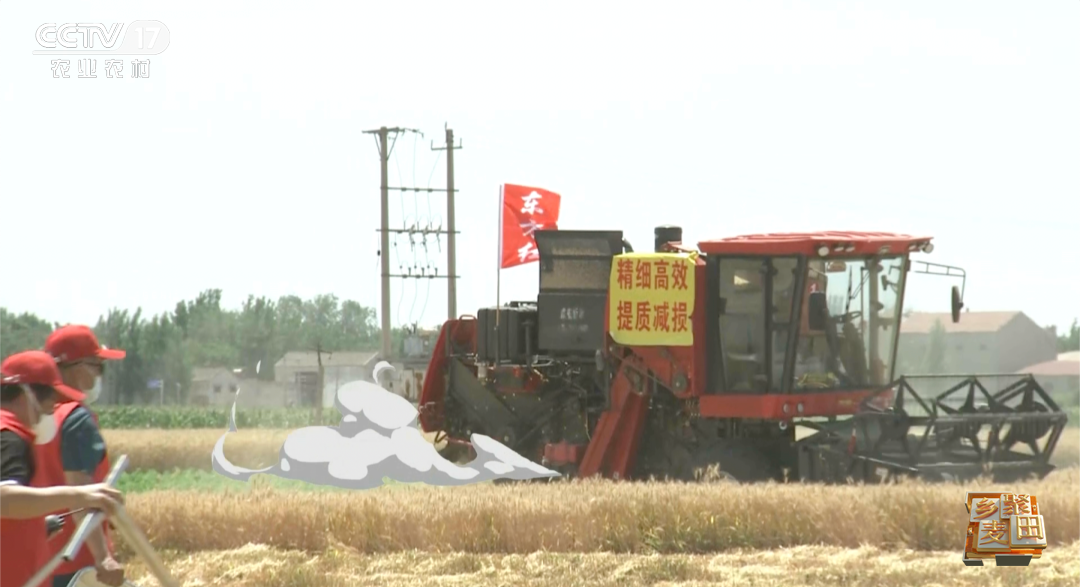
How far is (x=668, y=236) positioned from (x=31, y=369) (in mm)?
11321

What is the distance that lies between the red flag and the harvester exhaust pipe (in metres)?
3.50

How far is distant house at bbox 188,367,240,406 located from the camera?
1204 inches

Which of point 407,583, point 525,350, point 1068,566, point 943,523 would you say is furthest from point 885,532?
point 525,350

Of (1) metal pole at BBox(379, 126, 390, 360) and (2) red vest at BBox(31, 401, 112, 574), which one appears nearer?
(2) red vest at BBox(31, 401, 112, 574)

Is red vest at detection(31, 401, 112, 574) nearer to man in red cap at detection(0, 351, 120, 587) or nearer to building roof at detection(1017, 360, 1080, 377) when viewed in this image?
man in red cap at detection(0, 351, 120, 587)

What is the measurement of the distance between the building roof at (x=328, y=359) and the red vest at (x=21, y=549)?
2538cm

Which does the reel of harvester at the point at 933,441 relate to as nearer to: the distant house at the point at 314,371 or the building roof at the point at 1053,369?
the distant house at the point at 314,371

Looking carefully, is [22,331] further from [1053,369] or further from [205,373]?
[1053,369]

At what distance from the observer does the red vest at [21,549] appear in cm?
453

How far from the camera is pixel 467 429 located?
658 inches

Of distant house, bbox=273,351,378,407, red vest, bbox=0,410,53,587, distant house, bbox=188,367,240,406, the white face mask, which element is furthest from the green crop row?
red vest, bbox=0,410,53,587

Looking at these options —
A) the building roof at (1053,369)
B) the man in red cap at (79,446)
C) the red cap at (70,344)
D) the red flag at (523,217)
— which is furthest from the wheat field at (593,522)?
the building roof at (1053,369)

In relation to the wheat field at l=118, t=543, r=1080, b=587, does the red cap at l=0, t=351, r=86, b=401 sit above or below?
above

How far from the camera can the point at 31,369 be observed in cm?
494
